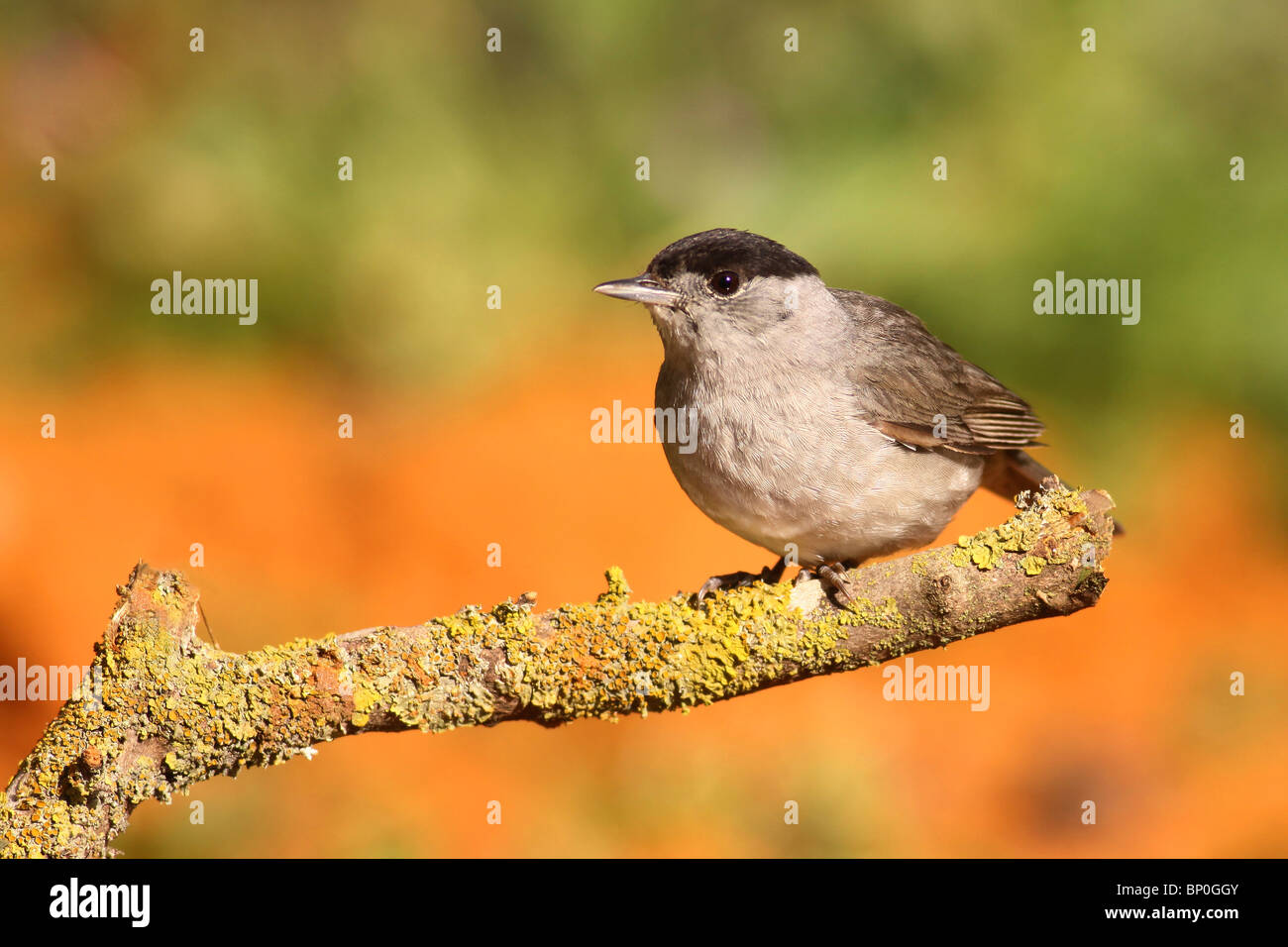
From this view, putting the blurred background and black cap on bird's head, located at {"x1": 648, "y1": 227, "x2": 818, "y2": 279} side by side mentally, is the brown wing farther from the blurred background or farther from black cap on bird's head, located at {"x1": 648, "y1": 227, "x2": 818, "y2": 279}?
the blurred background

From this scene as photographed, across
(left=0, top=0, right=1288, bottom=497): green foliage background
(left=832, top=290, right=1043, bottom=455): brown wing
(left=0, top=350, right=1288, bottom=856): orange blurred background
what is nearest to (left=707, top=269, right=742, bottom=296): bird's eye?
(left=832, top=290, right=1043, bottom=455): brown wing

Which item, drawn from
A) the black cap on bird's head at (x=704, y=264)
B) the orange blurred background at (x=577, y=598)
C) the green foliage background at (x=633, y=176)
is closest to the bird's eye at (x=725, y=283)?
the black cap on bird's head at (x=704, y=264)

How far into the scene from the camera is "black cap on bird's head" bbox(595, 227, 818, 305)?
152 inches

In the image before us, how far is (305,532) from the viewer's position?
808 centimetres

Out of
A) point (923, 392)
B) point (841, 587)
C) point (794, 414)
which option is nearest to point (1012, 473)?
point (923, 392)

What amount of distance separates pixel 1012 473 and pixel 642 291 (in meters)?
1.88

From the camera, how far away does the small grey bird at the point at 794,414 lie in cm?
365

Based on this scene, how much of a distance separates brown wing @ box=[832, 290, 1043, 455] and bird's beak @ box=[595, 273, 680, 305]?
0.73 meters

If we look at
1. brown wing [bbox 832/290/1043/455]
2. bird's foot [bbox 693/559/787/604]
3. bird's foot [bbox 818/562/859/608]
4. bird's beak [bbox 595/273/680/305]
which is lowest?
bird's foot [bbox 818/562/859/608]

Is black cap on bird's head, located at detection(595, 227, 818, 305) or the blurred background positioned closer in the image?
black cap on bird's head, located at detection(595, 227, 818, 305)

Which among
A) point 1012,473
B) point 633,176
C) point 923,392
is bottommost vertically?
point 1012,473

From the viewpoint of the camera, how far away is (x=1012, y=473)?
4672 mm

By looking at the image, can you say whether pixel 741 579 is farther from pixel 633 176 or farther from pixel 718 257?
pixel 633 176

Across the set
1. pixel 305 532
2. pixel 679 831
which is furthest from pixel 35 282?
pixel 679 831
